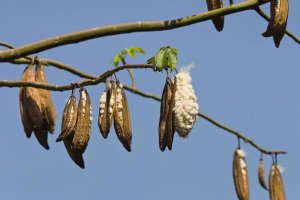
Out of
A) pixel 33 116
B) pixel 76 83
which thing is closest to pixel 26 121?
pixel 33 116

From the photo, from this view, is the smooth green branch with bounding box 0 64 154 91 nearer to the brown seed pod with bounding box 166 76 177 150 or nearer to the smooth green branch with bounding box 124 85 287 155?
the brown seed pod with bounding box 166 76 177 150

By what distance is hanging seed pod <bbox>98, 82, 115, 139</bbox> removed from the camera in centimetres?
246

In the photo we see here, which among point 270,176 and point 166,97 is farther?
point 270,176

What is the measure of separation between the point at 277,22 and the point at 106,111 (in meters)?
0.65

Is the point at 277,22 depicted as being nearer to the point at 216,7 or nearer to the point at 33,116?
the point at 216,7

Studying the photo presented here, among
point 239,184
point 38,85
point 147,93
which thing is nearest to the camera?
point 38,85

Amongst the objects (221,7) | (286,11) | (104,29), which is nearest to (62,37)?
(104,29)

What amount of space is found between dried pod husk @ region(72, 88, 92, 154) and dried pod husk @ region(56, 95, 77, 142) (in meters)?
0.02

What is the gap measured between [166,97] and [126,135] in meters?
0.19

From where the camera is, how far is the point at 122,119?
96.7 inches

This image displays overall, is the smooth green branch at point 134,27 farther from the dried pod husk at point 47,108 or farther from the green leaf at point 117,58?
the green leaf at point 117,58

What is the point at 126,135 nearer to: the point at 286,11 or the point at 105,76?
the point at 105,76

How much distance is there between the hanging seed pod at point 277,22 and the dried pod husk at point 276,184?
188cm

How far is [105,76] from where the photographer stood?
2549mm
